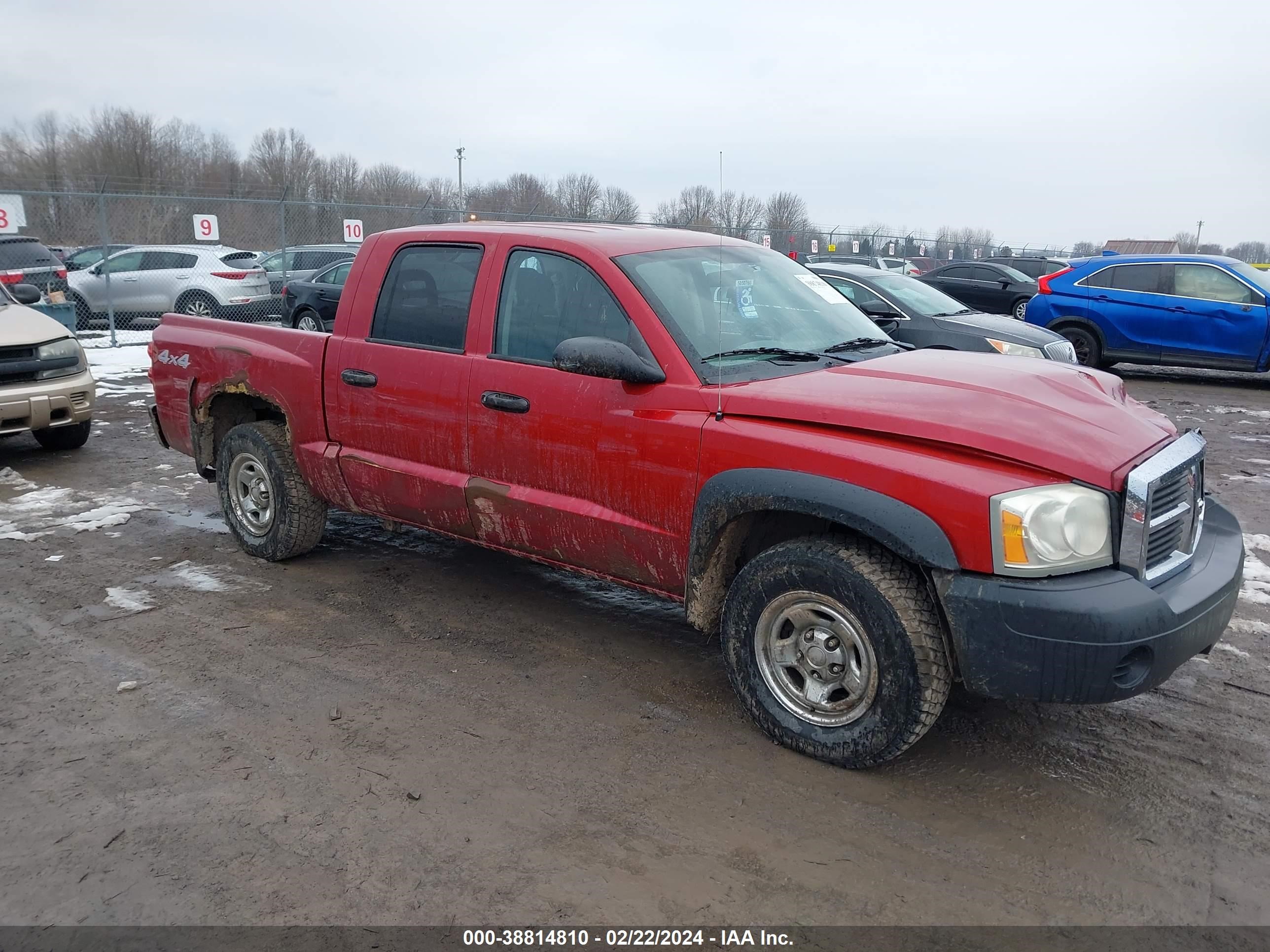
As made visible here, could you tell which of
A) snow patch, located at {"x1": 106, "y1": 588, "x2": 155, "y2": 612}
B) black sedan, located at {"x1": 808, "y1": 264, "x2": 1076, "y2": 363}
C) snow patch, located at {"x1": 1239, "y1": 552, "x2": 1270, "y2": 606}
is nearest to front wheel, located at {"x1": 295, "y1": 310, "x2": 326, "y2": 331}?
black sedan, located at {"x1": 808, "y1": 264, "x2": 1076, "y2": 363}

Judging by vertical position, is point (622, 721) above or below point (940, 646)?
below

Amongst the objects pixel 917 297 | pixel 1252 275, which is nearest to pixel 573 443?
pixel 917 297

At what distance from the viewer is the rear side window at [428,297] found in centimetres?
466

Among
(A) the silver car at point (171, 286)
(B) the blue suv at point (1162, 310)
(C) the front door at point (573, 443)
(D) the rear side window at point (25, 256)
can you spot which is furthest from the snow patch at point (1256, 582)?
(D) the rear side window at point (25, 256)

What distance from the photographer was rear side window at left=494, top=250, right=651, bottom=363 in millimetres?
4160

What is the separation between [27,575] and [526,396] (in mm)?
3368

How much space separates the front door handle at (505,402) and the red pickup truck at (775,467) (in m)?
0.01

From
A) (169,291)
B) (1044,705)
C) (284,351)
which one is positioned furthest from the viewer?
(169,291)

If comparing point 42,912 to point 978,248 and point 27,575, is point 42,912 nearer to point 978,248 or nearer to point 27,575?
point 27,575

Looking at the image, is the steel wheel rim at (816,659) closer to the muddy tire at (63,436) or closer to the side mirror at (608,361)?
the side mirror at (608,361)

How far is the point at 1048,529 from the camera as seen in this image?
308cm

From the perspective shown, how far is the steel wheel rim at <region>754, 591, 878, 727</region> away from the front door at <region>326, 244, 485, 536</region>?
1.68m

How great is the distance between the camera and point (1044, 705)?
163 inches
